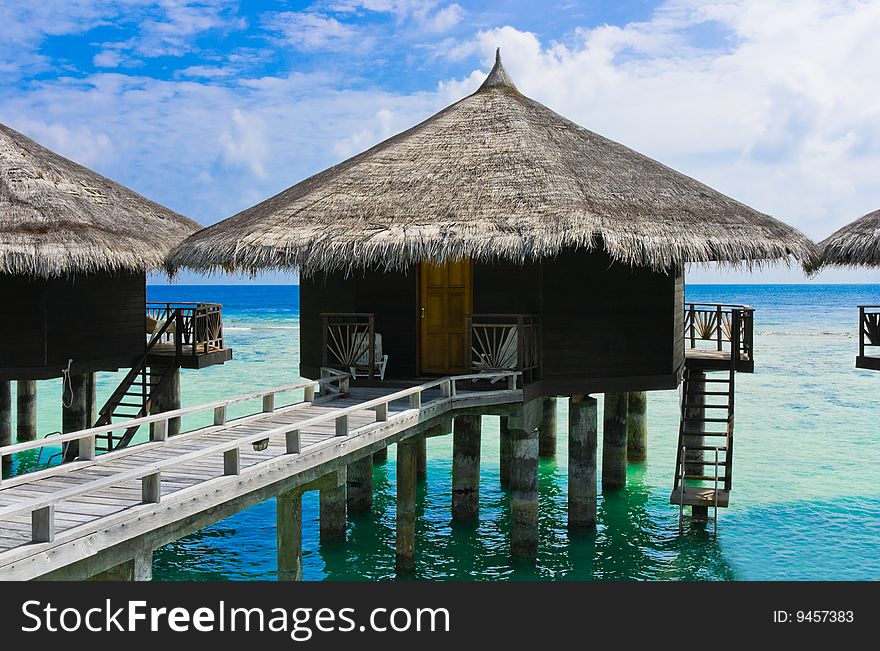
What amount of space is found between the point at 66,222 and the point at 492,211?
7.88 m

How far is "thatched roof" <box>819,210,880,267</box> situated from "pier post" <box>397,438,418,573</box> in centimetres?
808

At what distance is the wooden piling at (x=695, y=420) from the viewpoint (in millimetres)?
16234

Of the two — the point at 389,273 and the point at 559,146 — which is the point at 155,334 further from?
the point at 559,146

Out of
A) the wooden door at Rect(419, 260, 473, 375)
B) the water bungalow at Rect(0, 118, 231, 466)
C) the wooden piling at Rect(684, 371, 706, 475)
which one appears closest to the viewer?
the wooden door at Rect(419, 260, 473, 375)

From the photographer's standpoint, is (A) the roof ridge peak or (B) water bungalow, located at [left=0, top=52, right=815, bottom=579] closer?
(B) water bungalow, located at [left=0, top=52, right=815, bottom=579]

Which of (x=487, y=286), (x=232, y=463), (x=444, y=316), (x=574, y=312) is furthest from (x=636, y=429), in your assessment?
(x=232, y=463)

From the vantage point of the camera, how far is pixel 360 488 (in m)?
17.2

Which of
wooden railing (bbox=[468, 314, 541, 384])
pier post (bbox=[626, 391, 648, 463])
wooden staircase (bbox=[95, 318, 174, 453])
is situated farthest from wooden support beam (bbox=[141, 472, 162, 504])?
pier post (bbox=[626, 391, 648, 463])

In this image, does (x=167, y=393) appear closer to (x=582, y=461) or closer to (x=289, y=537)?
(x=582, y=461)

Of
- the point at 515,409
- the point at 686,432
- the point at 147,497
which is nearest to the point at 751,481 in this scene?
the point at 686,432

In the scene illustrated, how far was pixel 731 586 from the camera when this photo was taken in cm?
830

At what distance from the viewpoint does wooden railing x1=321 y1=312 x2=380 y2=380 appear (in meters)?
14.1

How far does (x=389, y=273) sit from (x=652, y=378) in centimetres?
461

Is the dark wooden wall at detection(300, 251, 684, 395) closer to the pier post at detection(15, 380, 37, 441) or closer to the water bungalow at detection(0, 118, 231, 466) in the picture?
the water bungalow at detection(0, 118, 231, 466)
